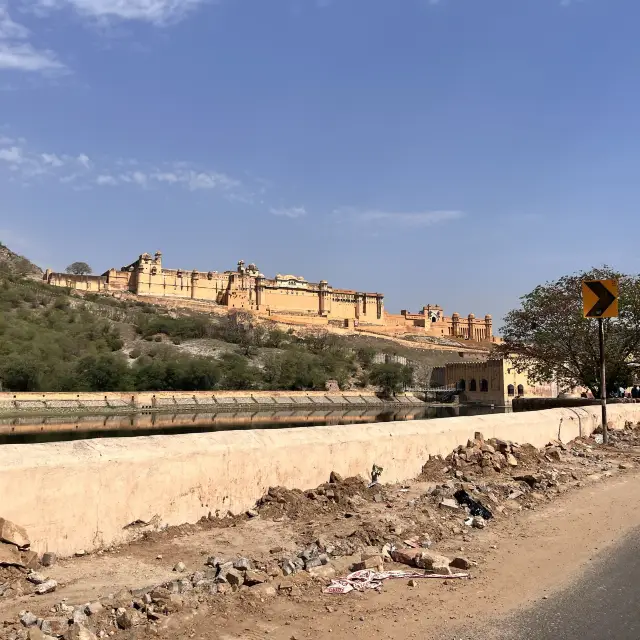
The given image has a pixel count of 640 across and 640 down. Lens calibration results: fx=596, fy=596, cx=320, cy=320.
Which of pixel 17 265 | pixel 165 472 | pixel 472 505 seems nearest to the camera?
pixel 165 472

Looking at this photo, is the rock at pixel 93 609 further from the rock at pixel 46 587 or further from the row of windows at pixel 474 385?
the row of windows at pixel 474 385

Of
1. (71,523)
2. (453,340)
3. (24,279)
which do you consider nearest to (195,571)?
(71,523)

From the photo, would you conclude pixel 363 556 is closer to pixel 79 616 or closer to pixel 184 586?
pixel 184 586

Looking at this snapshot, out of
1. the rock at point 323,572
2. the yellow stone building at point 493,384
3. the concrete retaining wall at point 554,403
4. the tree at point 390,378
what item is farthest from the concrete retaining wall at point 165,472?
the tree at point 390,378

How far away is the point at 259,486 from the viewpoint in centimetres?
529

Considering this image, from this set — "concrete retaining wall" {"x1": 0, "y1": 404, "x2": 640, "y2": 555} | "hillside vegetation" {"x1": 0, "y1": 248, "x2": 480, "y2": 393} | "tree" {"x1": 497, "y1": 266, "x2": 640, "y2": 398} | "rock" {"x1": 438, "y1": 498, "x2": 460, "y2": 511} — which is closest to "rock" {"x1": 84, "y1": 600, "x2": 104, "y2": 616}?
"concrete retaining wall" {"x1": 0, "y1": 404, "x2": 640, "y2": 555}

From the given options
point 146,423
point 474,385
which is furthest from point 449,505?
point 474,385

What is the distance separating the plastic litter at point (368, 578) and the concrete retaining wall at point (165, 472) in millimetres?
1523

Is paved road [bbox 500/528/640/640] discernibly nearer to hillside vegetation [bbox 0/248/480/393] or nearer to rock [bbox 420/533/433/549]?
rock [bbox 420/533/433/549]

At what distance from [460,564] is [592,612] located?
93cm

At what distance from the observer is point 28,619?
9.73ft

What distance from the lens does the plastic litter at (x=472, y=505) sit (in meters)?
5.52

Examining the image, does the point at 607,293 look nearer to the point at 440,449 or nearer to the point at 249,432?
the point at 440,449

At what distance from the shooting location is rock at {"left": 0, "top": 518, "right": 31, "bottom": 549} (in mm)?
3660
